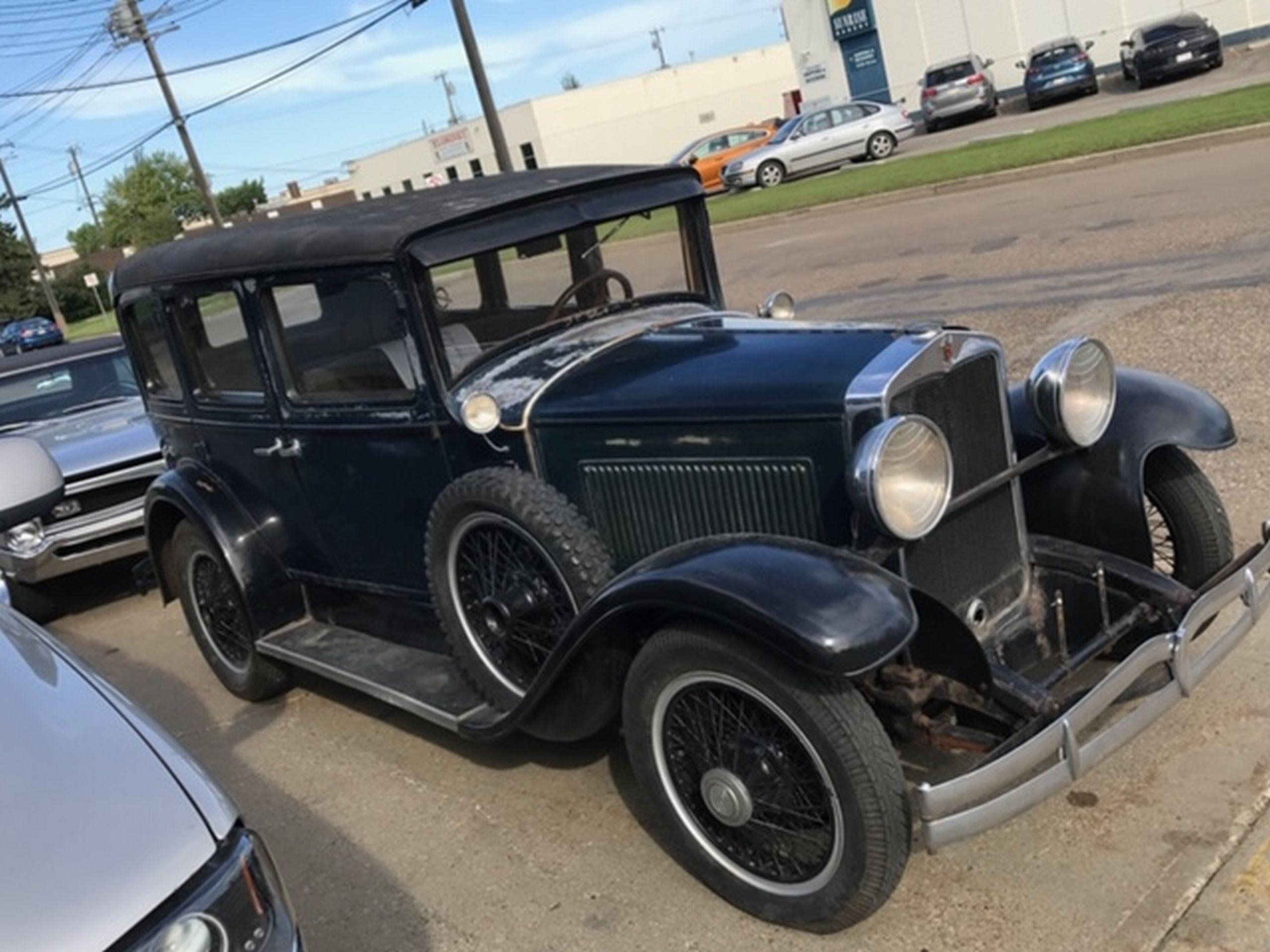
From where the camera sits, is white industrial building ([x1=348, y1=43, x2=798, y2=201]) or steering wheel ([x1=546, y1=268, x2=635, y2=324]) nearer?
steering wheel ([x1=546, y1=268, x2=635, y2=324])

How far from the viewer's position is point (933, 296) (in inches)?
406

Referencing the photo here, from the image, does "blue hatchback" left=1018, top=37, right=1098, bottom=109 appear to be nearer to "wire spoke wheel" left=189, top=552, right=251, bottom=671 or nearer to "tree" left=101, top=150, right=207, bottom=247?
"wire spoke wheel" left=189, top=552, right=251, bottom=671

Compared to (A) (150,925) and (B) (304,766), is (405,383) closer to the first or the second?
(B) (304,766)

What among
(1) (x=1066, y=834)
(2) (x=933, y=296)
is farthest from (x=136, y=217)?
(1) (x=1066, y=834)

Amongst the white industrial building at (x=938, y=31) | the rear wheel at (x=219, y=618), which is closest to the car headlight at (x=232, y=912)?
the rear wheel at (x=219, y=618)

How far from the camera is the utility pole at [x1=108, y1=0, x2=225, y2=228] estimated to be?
30.2 meters

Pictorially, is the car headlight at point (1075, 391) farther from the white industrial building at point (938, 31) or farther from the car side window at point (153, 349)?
the white industrial building at point (938, 31)

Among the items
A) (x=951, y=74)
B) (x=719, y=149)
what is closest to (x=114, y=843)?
(x=719, y=149)

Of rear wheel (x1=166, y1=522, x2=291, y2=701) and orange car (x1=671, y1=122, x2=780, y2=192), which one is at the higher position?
orange car (x1=671, y1=122, x2=780, y2=192)

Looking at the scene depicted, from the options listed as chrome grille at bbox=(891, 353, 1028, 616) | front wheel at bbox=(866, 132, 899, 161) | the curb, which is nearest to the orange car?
front wheel at bbox=(866, 132, 899, 161)

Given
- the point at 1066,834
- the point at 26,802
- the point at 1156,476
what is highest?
the point at 26,802

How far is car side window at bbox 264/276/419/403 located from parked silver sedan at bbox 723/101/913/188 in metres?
23.2

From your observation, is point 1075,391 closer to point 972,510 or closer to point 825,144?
point 972,510

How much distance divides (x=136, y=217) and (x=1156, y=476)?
101 metres
